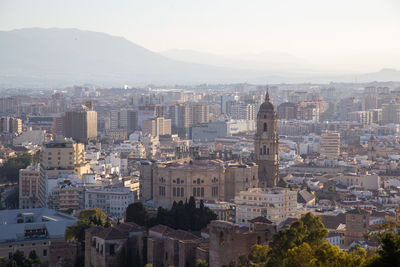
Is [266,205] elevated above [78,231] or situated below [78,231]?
above

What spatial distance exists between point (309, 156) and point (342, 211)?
37.8 meters

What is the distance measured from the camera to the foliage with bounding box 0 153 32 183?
225 ft

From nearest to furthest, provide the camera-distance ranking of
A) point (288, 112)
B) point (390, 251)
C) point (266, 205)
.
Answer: point (390, 251) < point (266, 205) < point (288, 112)

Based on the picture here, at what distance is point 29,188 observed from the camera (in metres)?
59.8

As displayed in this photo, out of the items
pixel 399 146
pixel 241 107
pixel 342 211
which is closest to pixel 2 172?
pixel 342 211

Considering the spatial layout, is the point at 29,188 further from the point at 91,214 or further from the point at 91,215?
the point at 91,215

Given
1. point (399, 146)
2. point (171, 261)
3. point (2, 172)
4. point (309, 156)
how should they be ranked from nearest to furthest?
point (171, 261) → point (2, 172) → point (309, 156) → point (399, 146)

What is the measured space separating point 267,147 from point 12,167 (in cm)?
2337

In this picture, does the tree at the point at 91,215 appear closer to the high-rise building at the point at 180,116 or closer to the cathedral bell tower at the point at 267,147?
the cathedral bell tower at the point at 267,147

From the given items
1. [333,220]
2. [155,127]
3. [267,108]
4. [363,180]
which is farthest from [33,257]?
[155,127]

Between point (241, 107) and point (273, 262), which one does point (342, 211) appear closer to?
point (273, 262)

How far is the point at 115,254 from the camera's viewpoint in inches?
1371

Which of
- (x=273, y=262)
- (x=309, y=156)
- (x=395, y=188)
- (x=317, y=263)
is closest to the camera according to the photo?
(x=317, y=263)

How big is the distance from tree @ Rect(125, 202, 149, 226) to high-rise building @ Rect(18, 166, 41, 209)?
57.9 feet
